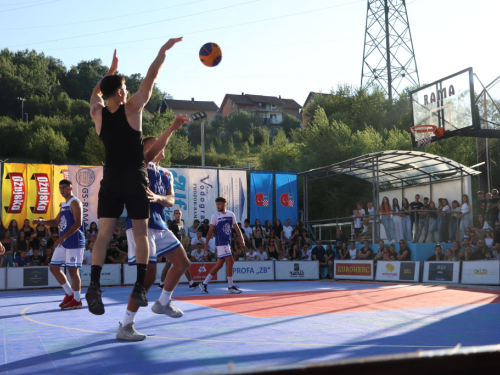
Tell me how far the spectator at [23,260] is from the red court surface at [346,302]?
30.9 feet

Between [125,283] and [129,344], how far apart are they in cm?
1312

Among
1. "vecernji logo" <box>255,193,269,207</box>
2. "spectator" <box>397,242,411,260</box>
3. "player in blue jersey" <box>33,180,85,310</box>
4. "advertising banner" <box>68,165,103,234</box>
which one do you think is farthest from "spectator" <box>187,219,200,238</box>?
"player in blue jersey" <box>33,180,85,310</box>

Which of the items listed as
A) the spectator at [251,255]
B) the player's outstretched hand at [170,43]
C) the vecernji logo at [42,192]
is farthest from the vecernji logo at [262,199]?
the player's outstretched hand at [170,43]

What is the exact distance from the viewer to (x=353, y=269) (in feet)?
60.7

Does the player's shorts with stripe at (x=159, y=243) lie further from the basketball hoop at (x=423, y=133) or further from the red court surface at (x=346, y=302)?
the basketball hoop at (x=423, y=133)

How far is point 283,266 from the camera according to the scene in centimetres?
1964

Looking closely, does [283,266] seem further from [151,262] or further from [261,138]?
[261,138]

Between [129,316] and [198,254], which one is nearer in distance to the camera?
[129,316]

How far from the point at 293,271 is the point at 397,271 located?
4.18m

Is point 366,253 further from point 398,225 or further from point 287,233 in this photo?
point 287,233

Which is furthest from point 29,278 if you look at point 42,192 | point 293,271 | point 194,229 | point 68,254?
point 293,271

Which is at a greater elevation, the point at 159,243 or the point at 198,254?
the point at 159,243

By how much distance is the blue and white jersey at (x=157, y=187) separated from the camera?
6020 millimetres

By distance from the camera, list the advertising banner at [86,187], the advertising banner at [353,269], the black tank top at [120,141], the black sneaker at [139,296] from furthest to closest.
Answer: the advertising banner at [86,187] < the advertising banner at [353,269] < the black sneaker at [139,296] < the black tank top at [120,141]
